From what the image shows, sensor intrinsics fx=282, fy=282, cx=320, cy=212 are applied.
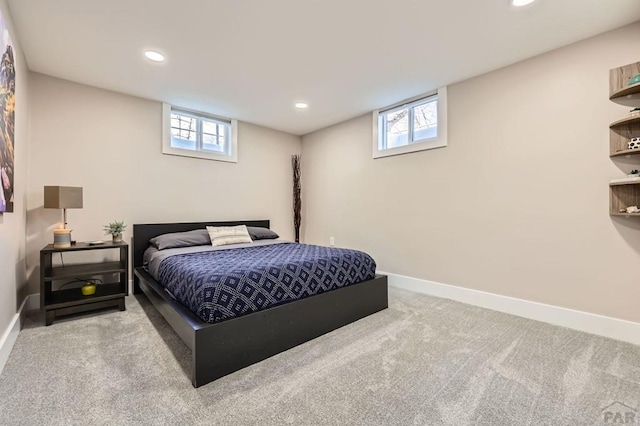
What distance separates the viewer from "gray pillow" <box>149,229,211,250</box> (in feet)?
10.8

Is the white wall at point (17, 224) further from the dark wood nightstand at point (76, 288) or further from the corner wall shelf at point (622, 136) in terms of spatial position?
the corner wall shelf at point (622, 136)

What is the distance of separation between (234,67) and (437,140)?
7.98ft

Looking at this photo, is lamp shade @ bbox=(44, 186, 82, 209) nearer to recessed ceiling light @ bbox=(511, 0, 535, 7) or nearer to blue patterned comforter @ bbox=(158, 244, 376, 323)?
blue patterned comforter @ bbox=(158, 244, 376, 323)

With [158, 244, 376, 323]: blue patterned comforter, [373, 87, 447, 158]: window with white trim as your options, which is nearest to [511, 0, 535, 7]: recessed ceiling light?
[373, 87, 447, 158]: window with white trim

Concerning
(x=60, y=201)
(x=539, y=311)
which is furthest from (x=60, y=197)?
(x=539, y=311)

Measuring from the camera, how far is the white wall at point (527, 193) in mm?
2371

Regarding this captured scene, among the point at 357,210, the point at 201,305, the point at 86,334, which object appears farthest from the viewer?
the point at 357,210

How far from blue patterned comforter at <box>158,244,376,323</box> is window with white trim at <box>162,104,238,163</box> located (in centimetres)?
178

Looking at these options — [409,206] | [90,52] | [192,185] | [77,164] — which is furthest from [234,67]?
[409,206]

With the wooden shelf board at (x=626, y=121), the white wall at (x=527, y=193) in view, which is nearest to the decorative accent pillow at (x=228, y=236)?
the white wall at (x=527, y=193)

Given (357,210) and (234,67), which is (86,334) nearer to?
(234,67)

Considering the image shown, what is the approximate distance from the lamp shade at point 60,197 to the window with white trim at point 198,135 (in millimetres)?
1248

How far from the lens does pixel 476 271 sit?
3129mm

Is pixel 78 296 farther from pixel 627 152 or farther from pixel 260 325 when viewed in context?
pixel 627 152
